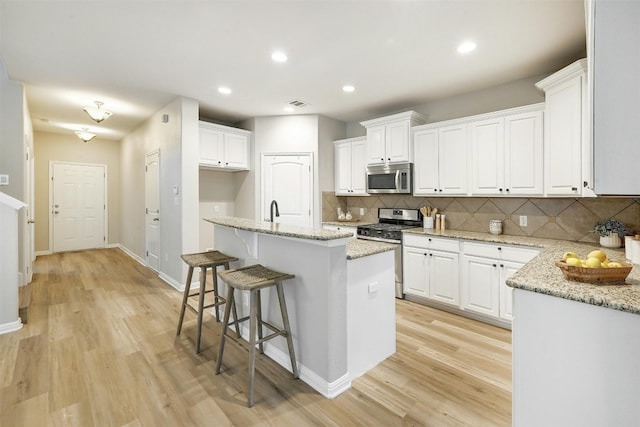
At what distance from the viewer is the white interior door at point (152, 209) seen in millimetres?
4965

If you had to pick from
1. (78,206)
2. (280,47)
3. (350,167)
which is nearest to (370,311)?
(280,47)

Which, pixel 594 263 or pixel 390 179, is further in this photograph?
pixel 390 179

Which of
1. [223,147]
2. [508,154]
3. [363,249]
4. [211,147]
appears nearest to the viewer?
[363,249]

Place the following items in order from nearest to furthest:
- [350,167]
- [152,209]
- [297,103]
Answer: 1. [297,103]
2. [350,167]
3. [152,209]

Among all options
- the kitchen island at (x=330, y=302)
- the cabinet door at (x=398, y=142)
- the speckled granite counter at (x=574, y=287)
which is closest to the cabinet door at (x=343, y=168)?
the cabinet door at (x=398, y=142)

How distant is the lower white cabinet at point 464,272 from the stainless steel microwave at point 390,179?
74 centimetres

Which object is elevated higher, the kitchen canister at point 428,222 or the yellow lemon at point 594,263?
the kitchen canister at point 428,222

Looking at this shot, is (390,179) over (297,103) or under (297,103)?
under

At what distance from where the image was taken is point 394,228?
400 centimetres

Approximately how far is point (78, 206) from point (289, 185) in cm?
562

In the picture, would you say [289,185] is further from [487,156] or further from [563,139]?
[563,139]

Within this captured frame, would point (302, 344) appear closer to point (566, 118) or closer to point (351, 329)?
point (351, 329)

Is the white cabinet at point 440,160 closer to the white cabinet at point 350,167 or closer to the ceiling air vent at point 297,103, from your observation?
the white cabinet at point 350,167

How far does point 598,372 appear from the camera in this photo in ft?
3.92
